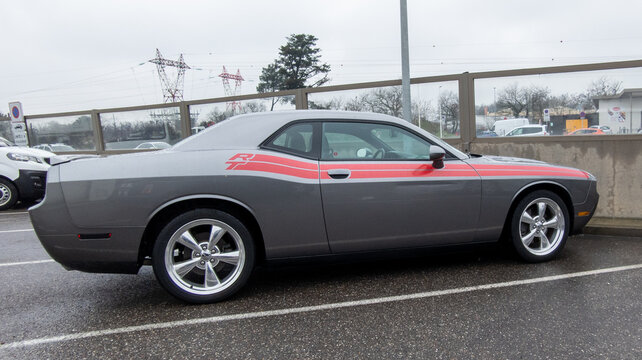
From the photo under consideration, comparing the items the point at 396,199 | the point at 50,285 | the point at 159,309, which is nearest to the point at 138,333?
the point at 159,309

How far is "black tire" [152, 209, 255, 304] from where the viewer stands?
9.97 ft

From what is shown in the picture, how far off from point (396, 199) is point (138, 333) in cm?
217

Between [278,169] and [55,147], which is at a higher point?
[55,147]

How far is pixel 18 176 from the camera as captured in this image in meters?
8.01

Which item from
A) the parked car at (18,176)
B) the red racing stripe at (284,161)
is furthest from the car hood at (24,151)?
the red racing stripe at (284,161)

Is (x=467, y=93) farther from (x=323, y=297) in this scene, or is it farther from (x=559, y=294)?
(x=323, y=297)

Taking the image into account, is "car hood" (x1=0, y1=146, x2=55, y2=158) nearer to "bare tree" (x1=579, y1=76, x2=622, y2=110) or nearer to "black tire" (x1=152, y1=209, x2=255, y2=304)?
"black tire" (x1=152, y1=209, x2=255, y2=304)

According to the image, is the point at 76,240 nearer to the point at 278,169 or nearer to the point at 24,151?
the point at 278,169

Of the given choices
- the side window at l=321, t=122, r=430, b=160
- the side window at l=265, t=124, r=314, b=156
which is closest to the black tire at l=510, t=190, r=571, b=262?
the side window at l=321, t=122, r=430, b=160

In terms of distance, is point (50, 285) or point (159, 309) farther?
point (50, 285)

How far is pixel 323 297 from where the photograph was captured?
10.7 ft

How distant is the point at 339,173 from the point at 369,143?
0.50m

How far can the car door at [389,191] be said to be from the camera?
3283 millimetres

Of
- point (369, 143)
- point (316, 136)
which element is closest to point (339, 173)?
point (316, 136)
